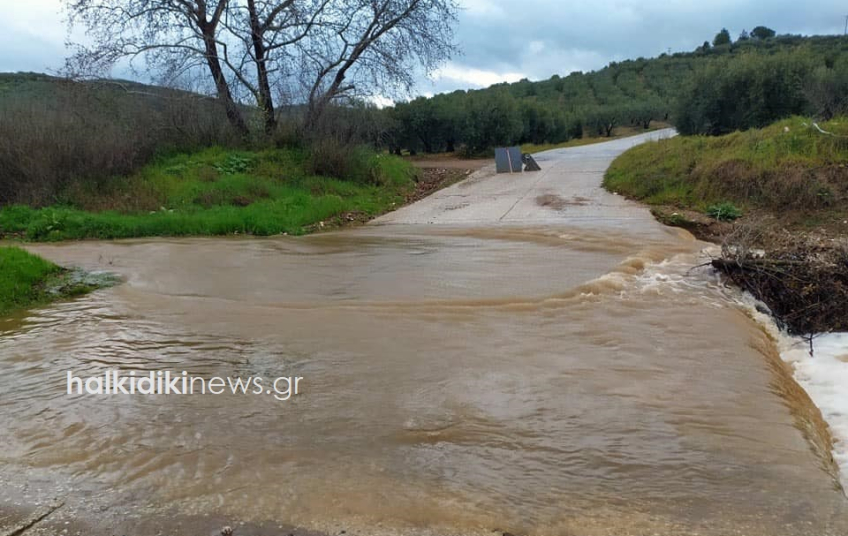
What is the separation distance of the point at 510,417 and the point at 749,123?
2018 cm

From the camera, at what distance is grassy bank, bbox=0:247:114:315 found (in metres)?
7.55

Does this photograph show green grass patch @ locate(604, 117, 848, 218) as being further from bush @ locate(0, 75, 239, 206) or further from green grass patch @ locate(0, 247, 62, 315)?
bush @ locate(0, 75, 239, 206)

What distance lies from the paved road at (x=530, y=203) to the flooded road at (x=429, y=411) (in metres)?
4.16

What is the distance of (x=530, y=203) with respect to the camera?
48.7 ft

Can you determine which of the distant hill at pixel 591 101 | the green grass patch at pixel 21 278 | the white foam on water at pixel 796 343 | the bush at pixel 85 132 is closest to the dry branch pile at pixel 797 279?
the white foam on water at pixel 796 343

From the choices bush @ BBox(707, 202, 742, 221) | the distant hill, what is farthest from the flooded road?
the distant hill

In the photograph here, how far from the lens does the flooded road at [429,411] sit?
3.38 meters

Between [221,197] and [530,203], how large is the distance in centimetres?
753

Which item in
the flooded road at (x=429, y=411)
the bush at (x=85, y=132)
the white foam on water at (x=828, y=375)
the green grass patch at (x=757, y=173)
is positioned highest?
the bush at (x=85, y=132)

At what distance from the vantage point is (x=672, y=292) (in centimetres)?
727

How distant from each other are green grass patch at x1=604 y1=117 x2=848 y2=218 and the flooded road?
3.99 metres

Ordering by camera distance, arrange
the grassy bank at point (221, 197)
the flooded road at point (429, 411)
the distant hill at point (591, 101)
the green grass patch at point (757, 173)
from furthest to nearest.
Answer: the distant hill at point (591, 101) → the grassy bank at point (221, 197) → the green grass patch at point (757, 173) → the flooded road at point (429, 411)

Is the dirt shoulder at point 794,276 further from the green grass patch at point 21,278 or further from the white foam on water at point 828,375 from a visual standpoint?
the green grass patch at point 21,278

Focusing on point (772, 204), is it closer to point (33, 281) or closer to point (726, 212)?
point (726, 212)
